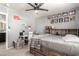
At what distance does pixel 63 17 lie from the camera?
1820mm

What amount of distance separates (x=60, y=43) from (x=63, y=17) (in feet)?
1.73

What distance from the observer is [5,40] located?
182 cm

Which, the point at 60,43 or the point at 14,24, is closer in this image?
the point at 60,43

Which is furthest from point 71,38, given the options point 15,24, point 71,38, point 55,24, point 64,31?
point 15,24

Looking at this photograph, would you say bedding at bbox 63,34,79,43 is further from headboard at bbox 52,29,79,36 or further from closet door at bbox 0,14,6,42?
closet door at bbox 0,14,6,42

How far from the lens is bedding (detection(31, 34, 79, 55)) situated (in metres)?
1.61

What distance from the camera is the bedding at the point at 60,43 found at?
161 centimetres

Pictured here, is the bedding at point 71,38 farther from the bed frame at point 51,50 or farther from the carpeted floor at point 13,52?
the carpeted floor at point 13,52

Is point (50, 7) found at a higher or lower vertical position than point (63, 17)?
higher

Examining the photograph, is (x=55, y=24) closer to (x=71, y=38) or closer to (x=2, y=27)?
(x=71, y=38)

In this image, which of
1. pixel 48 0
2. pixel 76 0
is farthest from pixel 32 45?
pixel 76 0

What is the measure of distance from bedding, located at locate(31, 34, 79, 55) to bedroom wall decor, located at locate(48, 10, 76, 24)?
0.32 metres

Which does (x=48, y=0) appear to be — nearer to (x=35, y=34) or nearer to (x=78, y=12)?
(x=78, y=12)

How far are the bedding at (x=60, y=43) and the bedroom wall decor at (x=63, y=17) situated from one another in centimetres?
32
